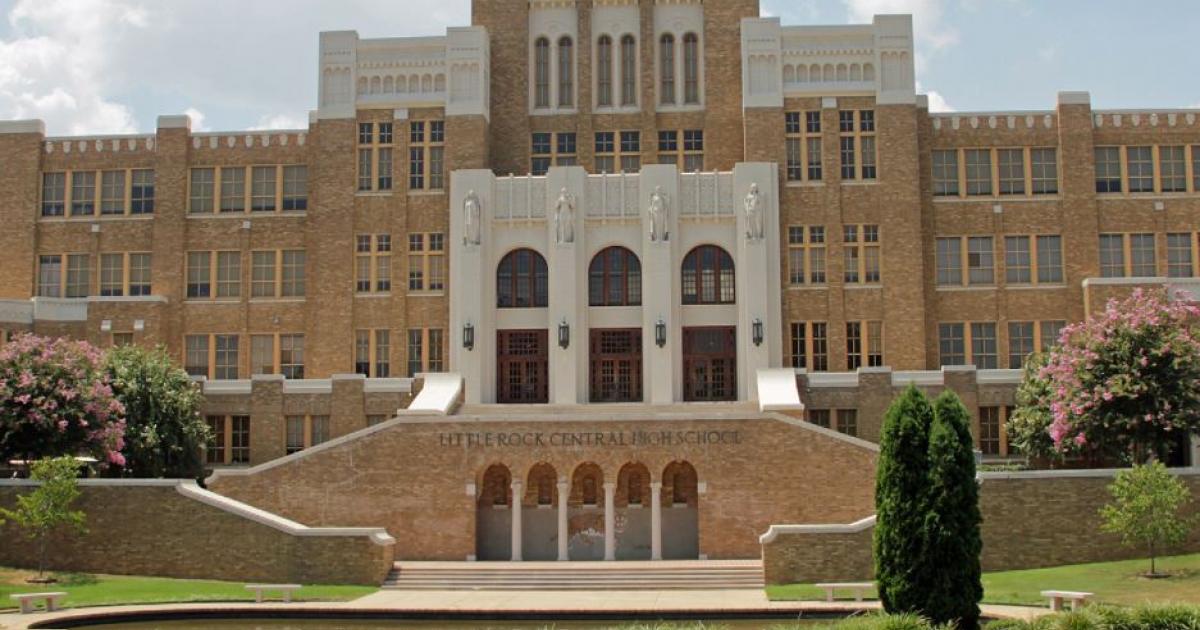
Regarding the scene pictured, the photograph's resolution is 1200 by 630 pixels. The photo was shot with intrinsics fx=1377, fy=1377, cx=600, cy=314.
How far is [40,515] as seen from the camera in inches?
1486

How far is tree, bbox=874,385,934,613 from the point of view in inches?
1030

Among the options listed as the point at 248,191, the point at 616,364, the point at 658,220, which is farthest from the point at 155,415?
the point at 658,220

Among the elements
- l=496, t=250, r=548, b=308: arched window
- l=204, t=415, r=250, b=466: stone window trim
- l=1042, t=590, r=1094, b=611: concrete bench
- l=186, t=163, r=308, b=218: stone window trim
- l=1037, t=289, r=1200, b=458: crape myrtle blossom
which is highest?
l=186, t=163, r=308, b=218: stone window trim

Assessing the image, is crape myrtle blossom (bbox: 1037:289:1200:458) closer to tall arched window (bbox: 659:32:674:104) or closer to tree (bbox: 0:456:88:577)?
tall arched window (bbox: 659:32:674:104)

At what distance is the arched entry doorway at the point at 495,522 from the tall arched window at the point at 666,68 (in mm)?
19130

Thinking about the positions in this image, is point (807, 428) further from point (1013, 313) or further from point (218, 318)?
point (218, 318)

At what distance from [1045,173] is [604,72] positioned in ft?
58.8

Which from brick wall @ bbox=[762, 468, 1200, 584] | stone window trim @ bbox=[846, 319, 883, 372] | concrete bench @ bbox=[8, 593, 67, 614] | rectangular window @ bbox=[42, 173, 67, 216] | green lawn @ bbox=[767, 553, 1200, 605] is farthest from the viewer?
rectangular window @ bbox=[42, 173, 67, 216]

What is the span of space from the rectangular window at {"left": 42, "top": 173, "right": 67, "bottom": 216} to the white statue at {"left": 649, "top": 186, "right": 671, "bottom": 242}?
24935 mm

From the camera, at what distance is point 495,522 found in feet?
144

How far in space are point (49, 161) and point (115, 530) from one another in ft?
75.9

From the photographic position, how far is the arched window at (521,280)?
5169cm

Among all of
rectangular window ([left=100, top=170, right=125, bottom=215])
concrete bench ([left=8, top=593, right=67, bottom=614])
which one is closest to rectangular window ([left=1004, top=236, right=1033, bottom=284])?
rectangular window ([left=100, top=170, right=125, bottom=215])

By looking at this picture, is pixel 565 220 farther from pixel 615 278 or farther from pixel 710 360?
pixel 710 360
